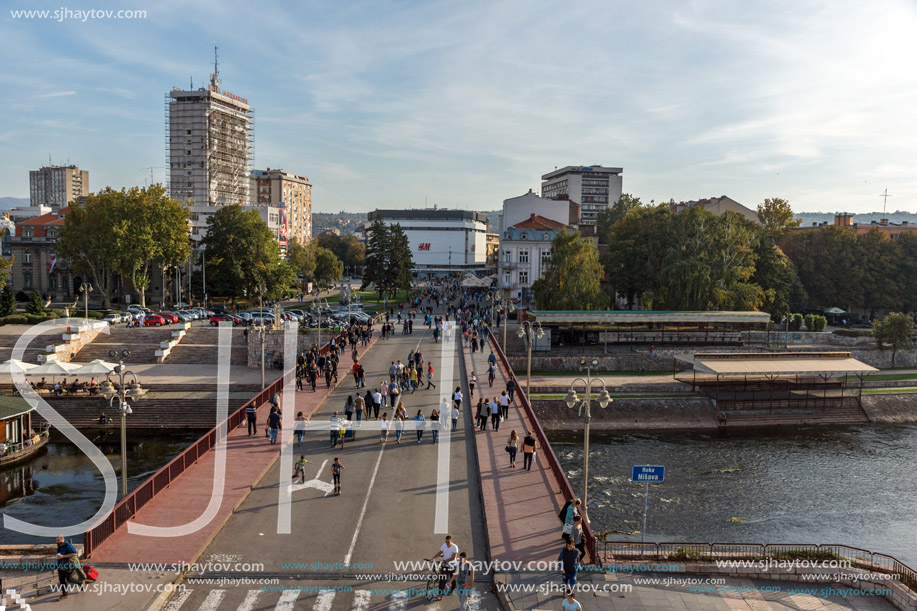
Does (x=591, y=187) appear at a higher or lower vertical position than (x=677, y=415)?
higher

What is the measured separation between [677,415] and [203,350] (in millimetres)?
32158

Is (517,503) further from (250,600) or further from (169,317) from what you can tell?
(169,317)

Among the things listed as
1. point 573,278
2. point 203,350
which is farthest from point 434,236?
point 203,350

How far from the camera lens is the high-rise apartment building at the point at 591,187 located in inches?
5723

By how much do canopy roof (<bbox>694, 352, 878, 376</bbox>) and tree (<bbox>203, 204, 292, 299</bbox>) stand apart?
40.6m

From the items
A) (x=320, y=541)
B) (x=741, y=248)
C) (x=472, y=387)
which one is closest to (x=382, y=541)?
(x=320, y=541)

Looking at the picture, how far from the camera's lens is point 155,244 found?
60938 millimetres

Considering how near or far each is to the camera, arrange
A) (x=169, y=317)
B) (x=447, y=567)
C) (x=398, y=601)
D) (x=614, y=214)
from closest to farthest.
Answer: (x=398, y=601), (x=447, y=567), (x=169, y=317), (x=614, y=214)

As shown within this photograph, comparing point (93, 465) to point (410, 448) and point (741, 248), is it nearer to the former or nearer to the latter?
point (410, 448)

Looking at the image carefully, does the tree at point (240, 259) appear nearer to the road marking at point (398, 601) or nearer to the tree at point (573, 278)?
the tree at point (573, 278)

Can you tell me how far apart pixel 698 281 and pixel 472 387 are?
112 ft

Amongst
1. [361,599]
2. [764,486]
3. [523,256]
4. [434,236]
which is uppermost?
[434,236]

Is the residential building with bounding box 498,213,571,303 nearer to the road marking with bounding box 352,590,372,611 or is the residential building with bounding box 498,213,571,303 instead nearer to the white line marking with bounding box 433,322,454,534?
the white line marking with bounding box 433,322,454,534

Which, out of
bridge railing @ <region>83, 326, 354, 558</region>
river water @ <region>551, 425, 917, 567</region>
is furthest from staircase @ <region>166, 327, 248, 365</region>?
→ bridge railing @ <region>83, 326, 354, 558</region>
